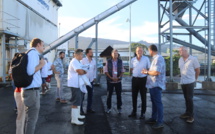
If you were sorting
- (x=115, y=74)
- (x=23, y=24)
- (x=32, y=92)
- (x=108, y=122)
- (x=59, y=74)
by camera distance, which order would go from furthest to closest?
(x=23, y=24) → (x=59, y=74) → (x=115, y=74) → (x=108, y=122) → (x=32, y=92)

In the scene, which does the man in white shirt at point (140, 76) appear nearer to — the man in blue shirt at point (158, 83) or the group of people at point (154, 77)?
the group of people at point (154, 77)

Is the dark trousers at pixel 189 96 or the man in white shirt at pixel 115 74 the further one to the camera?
the man in white shirt at pixel 115 74

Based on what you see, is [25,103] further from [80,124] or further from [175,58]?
[175,58]

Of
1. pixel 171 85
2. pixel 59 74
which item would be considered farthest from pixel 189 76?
pixel 171 85

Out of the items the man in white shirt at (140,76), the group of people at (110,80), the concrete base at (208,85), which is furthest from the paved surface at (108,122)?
the concrete base at (208,85)

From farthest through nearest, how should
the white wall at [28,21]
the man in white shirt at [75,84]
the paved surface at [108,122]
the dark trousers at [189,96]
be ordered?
the white wall at [28,21] < the dark trousers at [189,96] < the man in white shirt at [75,84] < the paved surface at [108,122]

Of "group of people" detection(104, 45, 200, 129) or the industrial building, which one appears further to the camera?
the industrial building

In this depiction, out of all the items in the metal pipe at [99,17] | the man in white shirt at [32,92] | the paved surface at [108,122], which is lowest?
the paved surface at [108,122]

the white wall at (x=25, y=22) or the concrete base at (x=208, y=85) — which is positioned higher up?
the white wall at (x=25, y=22)

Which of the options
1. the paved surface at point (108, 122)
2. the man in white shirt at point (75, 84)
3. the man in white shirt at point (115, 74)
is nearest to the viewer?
the paved surface at point (108, 122)

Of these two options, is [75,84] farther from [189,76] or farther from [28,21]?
[28,21]

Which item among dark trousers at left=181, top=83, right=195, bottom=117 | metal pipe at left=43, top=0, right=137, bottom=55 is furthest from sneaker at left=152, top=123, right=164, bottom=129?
metal pipe at left=43, top=0, right=137, bottom=55

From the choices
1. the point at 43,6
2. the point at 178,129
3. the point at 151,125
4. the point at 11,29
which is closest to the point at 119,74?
the point at 151,125

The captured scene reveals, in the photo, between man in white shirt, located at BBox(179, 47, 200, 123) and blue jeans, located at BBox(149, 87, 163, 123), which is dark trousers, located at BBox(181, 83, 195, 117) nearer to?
man in white shirt, located at BBox(179, 47, 200, 123)
